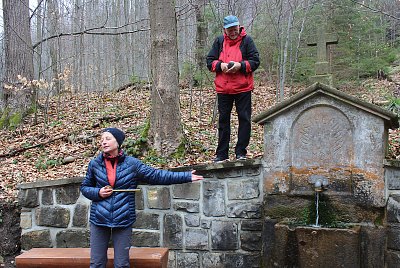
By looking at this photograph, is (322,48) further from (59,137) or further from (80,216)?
(59,137)

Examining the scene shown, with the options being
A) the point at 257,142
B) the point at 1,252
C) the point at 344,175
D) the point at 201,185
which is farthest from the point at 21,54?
the point at 344,175

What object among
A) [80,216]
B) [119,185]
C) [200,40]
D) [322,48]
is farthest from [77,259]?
[200,40]

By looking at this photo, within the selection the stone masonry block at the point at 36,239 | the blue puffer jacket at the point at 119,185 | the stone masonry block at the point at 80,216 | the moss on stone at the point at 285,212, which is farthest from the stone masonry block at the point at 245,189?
the stone masonry block at the point at 36,239

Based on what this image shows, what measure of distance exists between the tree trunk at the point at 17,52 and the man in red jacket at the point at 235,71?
592cm

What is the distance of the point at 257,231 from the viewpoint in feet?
16.1

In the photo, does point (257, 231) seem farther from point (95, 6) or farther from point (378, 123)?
point (95, 6)

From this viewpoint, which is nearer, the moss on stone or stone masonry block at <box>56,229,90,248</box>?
the moss on stone

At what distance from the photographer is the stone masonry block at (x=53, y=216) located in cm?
537

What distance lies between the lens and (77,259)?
4387 mm

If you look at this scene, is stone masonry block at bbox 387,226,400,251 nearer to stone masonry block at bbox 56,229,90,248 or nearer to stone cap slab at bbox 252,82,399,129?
stone cap slab at bbox 252,82,399,129

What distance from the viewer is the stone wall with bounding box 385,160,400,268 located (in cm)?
437

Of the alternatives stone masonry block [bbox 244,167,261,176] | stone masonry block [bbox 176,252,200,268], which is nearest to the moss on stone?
stone masonry block [bbox 244,167,261,176]

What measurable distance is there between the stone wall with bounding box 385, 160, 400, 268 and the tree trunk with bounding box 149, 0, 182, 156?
2.99 meters

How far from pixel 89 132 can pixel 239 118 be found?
405 centimetres
